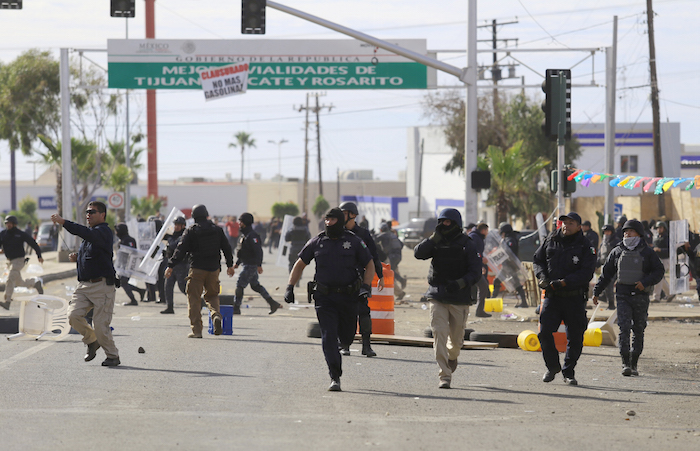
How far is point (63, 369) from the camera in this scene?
941 cm

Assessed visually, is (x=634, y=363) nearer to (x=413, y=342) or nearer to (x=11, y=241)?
(x=413, y=342)

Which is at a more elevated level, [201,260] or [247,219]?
[247,219]

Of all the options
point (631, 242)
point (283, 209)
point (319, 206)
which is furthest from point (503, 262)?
point (283, 209)

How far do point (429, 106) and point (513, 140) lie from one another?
243 inches

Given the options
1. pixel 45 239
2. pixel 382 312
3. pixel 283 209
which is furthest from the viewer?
pixel 283 209

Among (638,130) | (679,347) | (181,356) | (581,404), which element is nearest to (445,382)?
(581,404)

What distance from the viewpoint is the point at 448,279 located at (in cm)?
860

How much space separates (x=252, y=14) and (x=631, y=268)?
8.81 m

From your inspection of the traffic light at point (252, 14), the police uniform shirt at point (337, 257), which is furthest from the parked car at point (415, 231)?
the police uniform shirt at point (337, 257)

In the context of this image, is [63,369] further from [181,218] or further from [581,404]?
[181,218]

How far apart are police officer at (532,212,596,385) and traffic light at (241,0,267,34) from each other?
844cm

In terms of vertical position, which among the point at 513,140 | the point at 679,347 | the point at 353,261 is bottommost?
the point at 679,347

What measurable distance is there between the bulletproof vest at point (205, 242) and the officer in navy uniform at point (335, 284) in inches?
168

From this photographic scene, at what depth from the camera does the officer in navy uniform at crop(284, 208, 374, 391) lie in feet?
27.2
